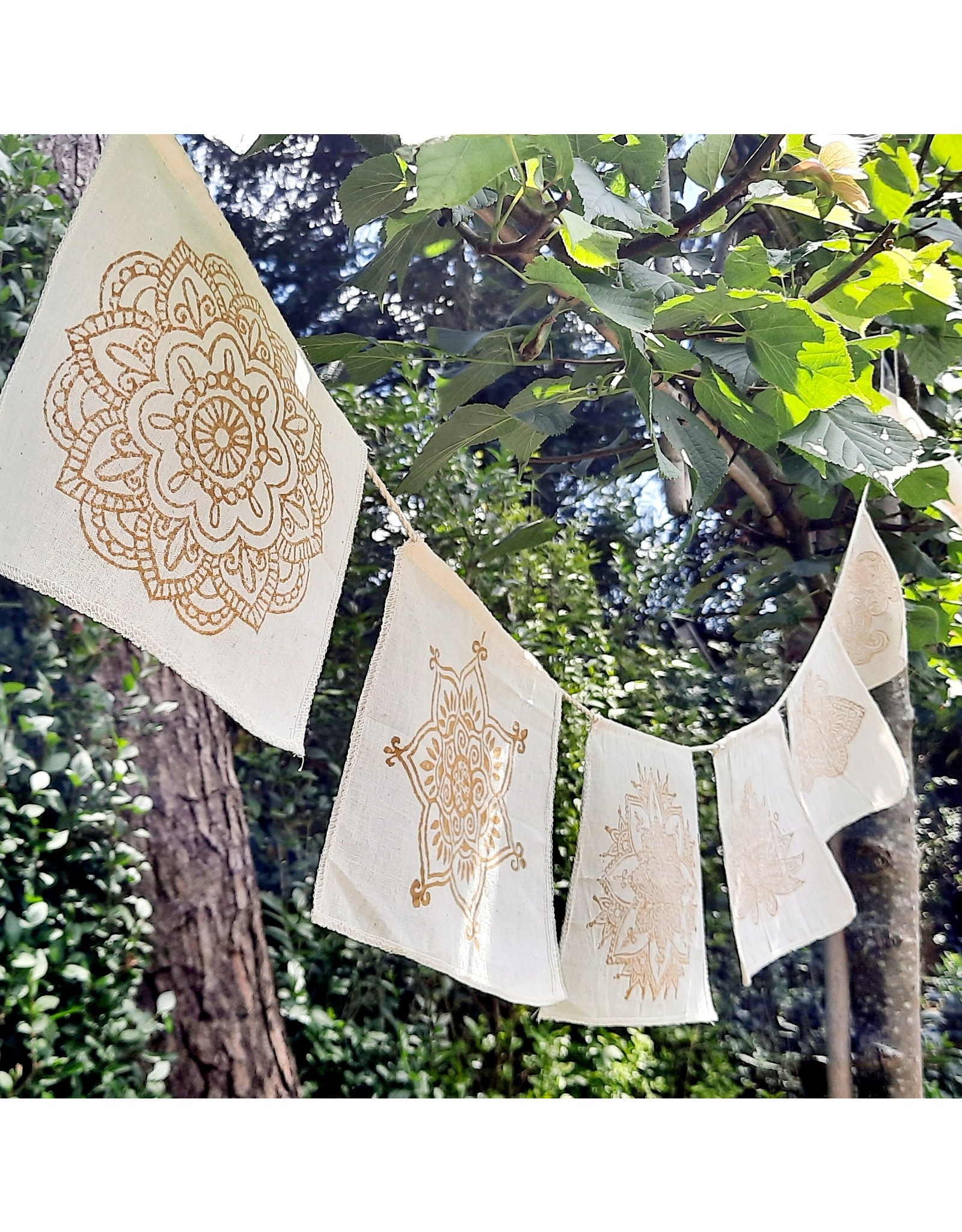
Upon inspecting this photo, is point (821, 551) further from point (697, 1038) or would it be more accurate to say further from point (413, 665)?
point (413, 665)

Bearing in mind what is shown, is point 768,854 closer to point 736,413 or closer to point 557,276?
point 736,413

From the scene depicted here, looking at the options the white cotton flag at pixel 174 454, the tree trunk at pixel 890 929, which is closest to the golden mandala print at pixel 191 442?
the white cotton flag at pixel 174 454

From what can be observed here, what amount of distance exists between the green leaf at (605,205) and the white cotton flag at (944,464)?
553 millimetres

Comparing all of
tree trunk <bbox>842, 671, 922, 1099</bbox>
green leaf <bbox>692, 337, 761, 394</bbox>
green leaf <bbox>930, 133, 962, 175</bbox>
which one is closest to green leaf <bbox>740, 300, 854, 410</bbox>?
green leaf <bbox>692, 337, 761, 394</bbox>

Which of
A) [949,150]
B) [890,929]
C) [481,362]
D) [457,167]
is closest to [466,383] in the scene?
[481,362]

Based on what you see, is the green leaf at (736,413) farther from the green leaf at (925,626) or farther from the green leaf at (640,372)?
the green leaf at (925,626)

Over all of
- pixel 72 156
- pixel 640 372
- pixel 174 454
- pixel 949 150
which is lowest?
pixel 174 454

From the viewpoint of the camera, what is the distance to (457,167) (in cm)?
42

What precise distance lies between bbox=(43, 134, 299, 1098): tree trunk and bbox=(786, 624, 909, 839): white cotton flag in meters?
0.66

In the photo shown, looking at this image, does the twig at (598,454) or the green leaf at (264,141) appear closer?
the green leaf at (264,141)

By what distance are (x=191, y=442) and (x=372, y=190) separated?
252mm

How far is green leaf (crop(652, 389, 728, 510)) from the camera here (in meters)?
0.56

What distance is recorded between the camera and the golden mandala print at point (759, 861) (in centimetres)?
93
